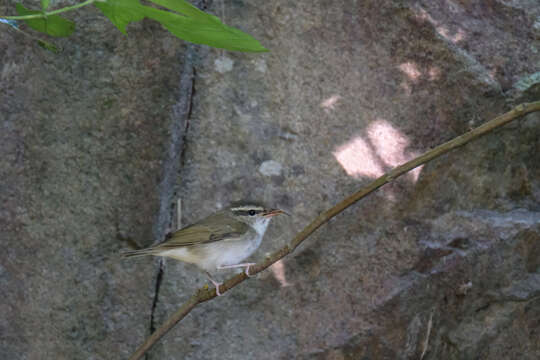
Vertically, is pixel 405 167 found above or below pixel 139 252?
above

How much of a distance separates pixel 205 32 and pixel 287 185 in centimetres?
284

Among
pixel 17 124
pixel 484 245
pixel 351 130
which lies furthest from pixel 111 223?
pixel 484 245

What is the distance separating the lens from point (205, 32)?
1591 mm

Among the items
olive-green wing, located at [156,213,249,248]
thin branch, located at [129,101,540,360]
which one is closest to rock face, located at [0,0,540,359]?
olive-green wing, located at [156,213,249,248]

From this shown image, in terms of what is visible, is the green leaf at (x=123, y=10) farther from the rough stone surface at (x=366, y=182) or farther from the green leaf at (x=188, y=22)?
the rough stone surface at (x=366, y=182)

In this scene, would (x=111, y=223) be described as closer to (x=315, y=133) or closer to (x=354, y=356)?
(x=315, y=133)

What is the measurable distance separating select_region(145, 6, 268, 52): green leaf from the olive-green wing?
210 centimetres

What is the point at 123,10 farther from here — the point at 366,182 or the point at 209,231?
the point at 366,182

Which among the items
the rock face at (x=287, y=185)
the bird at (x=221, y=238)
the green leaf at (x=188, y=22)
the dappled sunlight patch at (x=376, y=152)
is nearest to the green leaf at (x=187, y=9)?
the green leaf at (x=188, y=22)

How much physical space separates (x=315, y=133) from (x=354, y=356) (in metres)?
1.73

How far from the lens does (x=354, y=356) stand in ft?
14.0

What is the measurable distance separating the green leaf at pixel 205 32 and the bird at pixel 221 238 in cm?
206

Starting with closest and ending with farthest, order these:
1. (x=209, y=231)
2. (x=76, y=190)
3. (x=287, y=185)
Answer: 1. (x=209, y=231)
2. (x=76, y=190)
3. (x=287, y=185)

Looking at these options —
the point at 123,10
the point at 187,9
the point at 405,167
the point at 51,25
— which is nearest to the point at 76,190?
the point at 51,25
